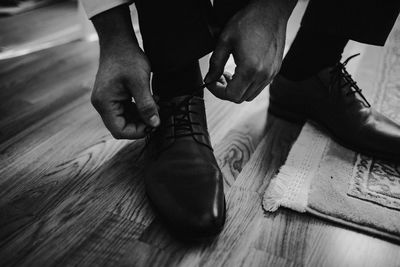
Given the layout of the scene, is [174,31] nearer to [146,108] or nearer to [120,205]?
[146,108]

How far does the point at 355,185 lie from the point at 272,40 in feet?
1.13

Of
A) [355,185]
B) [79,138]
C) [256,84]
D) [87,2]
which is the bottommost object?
[355,185]

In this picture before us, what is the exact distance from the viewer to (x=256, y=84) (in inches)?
22.2

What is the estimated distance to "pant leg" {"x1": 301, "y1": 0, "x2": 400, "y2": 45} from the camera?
0.68 metres

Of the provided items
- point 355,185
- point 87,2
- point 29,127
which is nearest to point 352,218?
point 355,185

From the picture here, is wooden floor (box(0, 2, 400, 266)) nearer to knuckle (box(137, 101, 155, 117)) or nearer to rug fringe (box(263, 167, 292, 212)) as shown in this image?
rug fringe (box(263, 167, 292, 212))

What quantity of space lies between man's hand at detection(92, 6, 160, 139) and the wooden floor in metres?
0.15

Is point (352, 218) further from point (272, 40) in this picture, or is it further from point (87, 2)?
point (87, 2)

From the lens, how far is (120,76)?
542 mm

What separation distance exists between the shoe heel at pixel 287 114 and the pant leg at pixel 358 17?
24cm

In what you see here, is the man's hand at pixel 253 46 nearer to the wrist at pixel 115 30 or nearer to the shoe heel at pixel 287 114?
the wrist at pixel 115 30

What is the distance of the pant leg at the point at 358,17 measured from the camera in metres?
0.68

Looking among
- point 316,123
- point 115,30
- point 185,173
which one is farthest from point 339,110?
point 115,30

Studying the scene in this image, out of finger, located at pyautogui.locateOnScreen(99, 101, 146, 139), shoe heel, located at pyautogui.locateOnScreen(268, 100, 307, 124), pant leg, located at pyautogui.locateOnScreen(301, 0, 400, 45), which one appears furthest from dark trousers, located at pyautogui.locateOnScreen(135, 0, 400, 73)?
shoe heel, located at pyautogui.locateOnScreen(268, 100, 307, 124)
